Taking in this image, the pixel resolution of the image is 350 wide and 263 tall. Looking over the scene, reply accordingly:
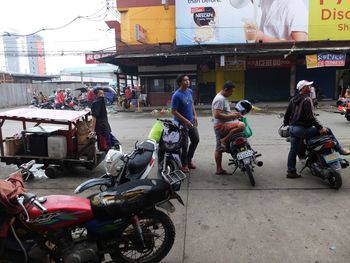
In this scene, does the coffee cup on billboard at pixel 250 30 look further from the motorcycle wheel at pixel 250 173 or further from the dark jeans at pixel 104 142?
the motorcycle wheel at pixel 250 173

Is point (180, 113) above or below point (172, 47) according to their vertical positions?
below

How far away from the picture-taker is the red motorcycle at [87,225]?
2697mm

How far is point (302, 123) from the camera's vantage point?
Answer: 214 inches

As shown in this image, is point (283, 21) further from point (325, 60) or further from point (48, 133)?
point (48, 133)

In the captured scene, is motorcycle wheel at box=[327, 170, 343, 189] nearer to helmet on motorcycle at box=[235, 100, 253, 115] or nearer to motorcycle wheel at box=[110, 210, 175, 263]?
helmet on motorcycle at box=[235, 100, 253, 115]

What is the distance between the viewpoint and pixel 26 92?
115 ft

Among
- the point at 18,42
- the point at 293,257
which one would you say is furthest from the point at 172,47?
the point at 293,257

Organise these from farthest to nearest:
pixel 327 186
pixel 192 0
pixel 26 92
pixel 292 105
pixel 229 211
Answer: pixel 26 92, pixel 192 0, pixel 292 105, pixel 327 186, pixel 229 211

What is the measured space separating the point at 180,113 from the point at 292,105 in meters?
1.93

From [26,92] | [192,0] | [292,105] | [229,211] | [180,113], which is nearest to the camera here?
[229,211]

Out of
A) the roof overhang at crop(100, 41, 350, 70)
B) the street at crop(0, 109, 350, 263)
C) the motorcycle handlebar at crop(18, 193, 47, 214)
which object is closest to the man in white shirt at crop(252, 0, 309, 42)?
the roof overhang at crop(100, 41, 350, 70)

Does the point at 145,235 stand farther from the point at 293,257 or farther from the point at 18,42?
the point at 18,42

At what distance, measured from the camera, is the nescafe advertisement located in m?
23.6

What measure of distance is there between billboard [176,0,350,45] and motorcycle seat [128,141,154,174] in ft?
68.3
